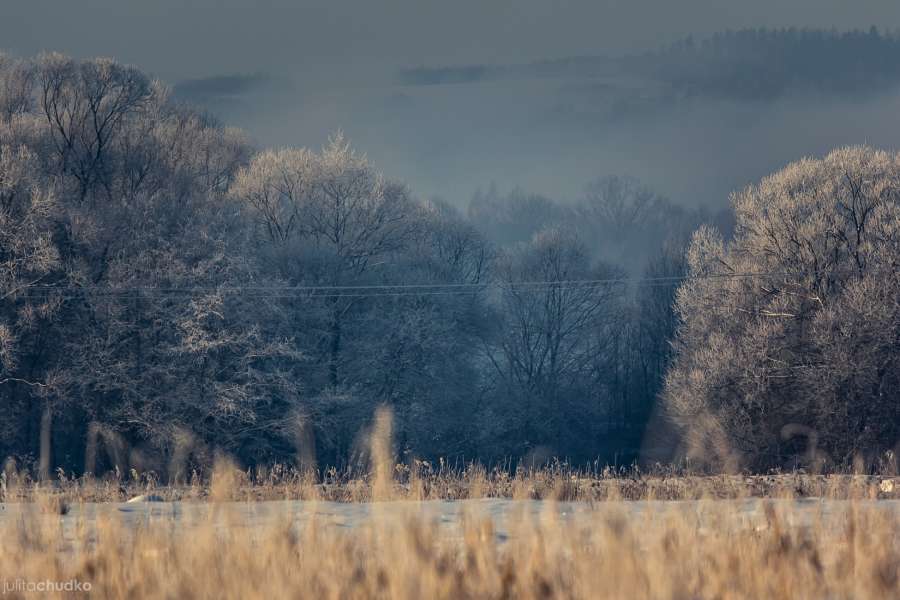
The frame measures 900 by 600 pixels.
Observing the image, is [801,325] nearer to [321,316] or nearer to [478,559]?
[321,316]

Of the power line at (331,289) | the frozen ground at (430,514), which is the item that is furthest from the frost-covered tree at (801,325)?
the frozen ground at (430,514)

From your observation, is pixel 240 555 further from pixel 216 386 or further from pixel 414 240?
pixel 414 240

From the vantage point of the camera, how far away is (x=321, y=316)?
40.6 m

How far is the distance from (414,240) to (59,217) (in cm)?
1888

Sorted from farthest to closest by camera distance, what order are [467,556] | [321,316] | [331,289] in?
[331,289] → [321,316] → [467,556]

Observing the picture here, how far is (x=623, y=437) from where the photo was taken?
→ 5134 centimetres

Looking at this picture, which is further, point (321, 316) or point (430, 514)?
point (321, 316)

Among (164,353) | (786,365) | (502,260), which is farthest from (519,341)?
(164,353)

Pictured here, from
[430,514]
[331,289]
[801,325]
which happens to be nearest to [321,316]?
[331,289]

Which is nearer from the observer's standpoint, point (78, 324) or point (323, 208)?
point (78, 324)

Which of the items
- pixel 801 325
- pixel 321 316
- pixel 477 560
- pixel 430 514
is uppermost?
pixel 321 316

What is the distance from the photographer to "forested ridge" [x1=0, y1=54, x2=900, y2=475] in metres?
33.2

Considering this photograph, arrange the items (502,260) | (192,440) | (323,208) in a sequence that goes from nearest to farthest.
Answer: (192,440), (323,208), (502,260)

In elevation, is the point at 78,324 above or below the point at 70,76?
below
